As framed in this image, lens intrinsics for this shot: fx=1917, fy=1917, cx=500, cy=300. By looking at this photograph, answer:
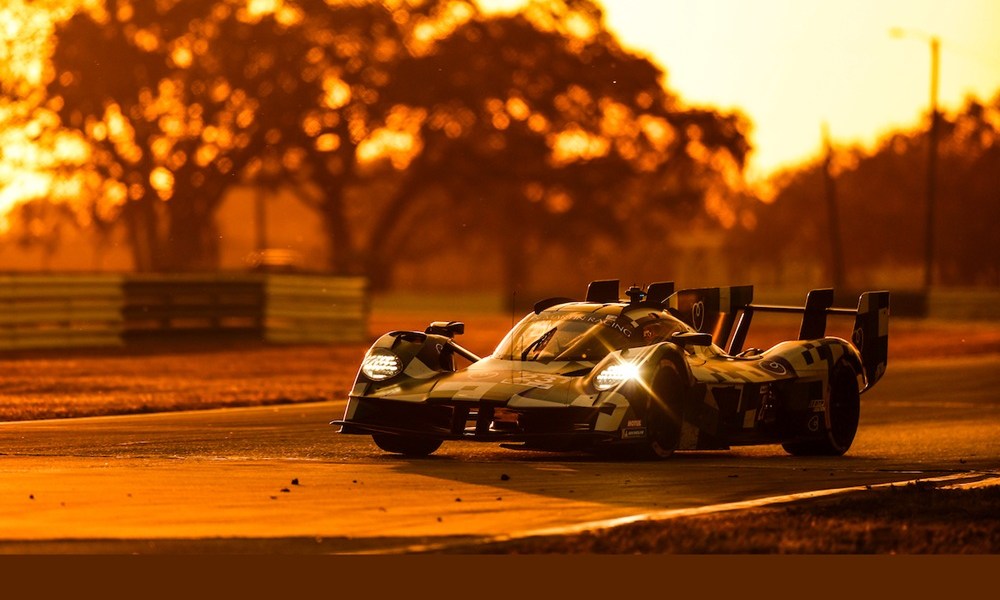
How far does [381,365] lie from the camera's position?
13.7 metres

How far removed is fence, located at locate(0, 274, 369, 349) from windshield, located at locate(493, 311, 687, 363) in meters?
15.9

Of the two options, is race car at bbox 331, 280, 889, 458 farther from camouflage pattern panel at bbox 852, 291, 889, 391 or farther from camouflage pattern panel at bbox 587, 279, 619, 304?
camouflage pattern panel at bbox 852, 291, 889, 391

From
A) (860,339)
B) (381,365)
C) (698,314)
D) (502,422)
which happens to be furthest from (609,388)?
(860,339)

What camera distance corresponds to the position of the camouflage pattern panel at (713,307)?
51.7ft

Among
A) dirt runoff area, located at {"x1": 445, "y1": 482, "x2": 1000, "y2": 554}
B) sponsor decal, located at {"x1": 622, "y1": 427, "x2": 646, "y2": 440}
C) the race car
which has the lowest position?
dirt runoff area, located at {"x1": 445, "y1": 482, "x2": 1000, "y2": 554}

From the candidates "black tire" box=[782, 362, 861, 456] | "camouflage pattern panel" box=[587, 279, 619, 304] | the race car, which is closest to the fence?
"camouflage pattern panel" box=[587, 279, 619, 304]

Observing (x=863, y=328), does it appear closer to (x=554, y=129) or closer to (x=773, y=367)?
(x=773, y=367)

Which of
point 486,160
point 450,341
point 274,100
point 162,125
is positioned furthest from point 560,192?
point 450,341

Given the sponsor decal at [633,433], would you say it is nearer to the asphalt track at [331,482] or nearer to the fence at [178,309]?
the asphalt track at [331,482]

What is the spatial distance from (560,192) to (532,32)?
514cm

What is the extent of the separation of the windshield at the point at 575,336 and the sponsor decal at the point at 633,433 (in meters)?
0.70

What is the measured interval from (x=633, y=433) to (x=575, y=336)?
3.35 feet

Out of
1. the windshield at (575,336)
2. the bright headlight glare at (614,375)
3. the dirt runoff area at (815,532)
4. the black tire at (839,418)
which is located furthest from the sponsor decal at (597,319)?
the dirt runoff area at (815,532)

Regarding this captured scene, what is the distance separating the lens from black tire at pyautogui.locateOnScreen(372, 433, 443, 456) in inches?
541
